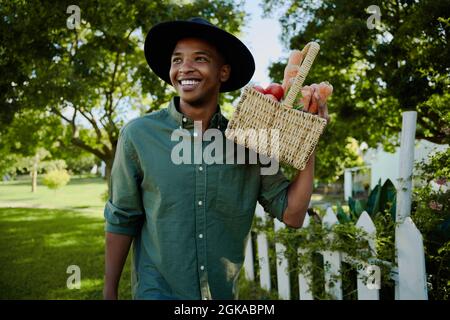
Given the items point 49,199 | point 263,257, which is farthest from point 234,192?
point 49,199

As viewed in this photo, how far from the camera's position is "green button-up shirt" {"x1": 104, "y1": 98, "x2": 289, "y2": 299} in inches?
71.2

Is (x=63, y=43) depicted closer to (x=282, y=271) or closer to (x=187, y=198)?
(x=282, y=271)

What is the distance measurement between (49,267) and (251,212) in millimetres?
5465

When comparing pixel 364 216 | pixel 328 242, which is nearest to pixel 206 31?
pixel 364 216

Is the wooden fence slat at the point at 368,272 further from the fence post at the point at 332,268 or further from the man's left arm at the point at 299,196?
the man's left arm at the point at 299,196

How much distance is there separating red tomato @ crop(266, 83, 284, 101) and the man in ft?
0.97

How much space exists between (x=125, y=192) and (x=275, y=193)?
666mm

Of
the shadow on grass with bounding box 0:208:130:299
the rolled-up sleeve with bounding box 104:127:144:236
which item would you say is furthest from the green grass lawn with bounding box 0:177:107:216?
the rolled-up sleeve with bounding box 104:127:144:236

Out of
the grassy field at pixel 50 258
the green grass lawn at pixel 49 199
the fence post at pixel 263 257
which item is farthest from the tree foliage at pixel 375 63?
the green grass lawn at pixel 49 199

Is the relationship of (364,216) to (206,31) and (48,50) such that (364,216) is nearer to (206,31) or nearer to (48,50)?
(206,31)

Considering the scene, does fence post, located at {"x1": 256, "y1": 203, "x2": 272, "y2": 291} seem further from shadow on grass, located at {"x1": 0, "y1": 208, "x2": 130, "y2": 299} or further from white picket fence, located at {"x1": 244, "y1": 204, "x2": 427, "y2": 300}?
shadow on grass, located at {"x1": 0, "y1": 208, "x2": 130, "y2": 299}

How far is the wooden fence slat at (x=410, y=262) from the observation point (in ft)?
8.51

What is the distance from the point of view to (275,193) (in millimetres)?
1905

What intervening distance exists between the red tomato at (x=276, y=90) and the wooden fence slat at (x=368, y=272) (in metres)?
1.65
